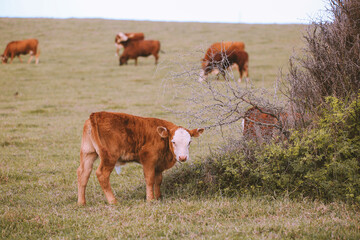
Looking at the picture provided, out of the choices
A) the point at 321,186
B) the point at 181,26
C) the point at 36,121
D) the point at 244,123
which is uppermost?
the point at 181,26

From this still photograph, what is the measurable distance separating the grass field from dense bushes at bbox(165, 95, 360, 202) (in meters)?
0.24

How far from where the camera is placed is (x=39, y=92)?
17.9 m

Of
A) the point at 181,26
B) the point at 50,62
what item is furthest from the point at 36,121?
the point at 181,26

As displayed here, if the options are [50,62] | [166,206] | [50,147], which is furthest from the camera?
[50,62]

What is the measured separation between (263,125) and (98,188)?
2.73 meters

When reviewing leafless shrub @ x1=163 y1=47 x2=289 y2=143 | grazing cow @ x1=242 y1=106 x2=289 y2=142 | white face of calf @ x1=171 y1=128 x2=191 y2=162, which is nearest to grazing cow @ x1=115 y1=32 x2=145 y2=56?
leafless shrub @ x1=163 y1=47 x2=289 y2=143

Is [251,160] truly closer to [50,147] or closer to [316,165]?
[316,165]

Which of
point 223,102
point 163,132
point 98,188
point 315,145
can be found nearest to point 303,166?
point 315,145

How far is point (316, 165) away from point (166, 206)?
203cm

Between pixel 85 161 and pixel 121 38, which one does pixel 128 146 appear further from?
pixel 121 38

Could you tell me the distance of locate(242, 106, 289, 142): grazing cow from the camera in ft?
18.8

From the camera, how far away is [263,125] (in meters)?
5.91

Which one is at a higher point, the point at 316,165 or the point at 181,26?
the point at 181,26

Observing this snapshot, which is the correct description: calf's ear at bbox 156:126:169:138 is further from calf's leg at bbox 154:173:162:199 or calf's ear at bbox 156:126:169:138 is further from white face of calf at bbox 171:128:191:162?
calf's leg at bbox 154:173:162:199
